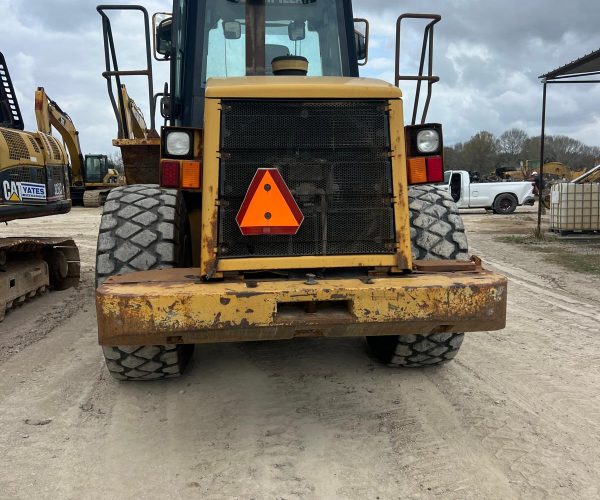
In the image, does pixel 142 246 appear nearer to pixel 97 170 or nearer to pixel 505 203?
pixel 505 203

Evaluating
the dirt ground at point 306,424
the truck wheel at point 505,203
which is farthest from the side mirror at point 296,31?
the truck wheel at point 505,203

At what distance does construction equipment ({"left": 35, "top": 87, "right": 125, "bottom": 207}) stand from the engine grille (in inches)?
585

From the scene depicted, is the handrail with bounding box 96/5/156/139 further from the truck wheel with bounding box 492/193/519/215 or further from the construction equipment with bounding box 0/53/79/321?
the truck wheel with bounding box 492/193/519/215

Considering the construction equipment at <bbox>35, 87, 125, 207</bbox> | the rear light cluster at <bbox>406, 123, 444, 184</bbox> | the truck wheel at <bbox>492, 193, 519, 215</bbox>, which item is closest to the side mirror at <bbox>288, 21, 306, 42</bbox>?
the rear light cluster at <bbox>406, 123, 444, 184</bbox>

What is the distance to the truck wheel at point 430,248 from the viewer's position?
11.2 ft

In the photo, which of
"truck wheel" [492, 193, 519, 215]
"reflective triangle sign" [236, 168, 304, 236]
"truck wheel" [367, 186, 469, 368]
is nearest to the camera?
"reflective triangle sign" [236, 168, 304, 236]

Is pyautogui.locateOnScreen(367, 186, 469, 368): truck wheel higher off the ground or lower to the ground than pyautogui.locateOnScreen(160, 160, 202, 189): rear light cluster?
lower

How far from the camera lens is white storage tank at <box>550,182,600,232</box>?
12531 mm

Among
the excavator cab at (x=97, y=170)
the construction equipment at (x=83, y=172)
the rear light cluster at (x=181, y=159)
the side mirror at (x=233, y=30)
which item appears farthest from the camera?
the excavator cab at (x=97, y=170)

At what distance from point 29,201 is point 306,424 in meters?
4.54

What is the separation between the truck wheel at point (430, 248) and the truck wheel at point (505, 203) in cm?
1960

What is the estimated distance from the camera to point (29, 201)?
607 cm

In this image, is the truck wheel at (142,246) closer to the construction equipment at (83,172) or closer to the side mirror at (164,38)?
the side mirror at (164,38)

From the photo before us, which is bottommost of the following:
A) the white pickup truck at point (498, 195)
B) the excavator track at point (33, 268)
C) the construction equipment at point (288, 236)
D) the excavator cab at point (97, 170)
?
the excavator track at point (33, 268)
